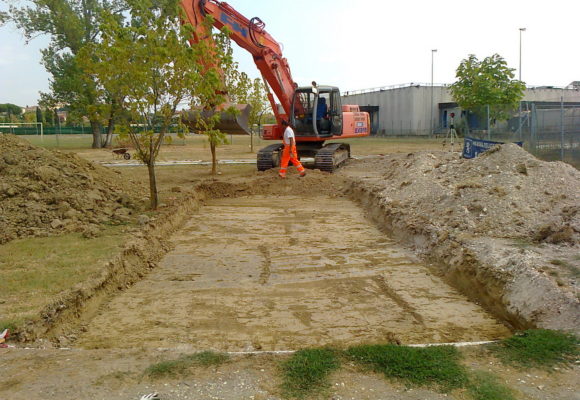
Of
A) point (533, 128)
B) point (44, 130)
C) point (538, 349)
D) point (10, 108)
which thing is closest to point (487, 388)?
point (538, 349)

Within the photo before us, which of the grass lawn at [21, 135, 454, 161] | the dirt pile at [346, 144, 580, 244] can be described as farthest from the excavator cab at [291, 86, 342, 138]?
the dirt pile at [346, 144, 580, 244]

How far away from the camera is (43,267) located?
6.67m

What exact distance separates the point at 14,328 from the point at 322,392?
3123 mm

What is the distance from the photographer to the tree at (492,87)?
998 inches

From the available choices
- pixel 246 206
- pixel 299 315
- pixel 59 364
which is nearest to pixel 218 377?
pixel 59 364

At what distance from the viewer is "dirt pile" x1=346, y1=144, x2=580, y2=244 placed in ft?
25.7

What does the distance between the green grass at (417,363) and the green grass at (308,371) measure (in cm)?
22

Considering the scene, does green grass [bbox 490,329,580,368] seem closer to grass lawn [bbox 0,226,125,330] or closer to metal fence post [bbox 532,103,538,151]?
grass lawn [bbox 0,226,125,330]

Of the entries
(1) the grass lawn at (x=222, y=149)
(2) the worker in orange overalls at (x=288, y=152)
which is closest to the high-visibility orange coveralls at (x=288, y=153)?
(2) the worker in orange overalls at (x=288, y=152)

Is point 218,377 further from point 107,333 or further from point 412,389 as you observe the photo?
point 107,333

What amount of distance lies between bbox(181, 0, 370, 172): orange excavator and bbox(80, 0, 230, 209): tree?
13.3ft

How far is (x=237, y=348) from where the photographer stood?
195 inches

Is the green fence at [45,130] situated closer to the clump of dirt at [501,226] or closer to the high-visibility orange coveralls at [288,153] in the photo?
the high-visibility orange coveralls at [288,153]

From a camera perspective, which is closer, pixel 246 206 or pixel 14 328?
pixel 14 328
